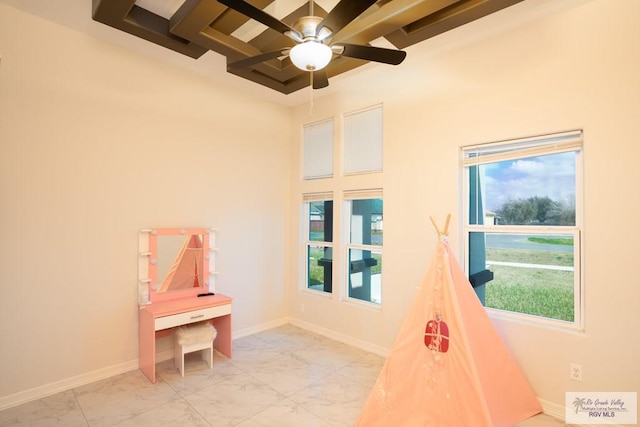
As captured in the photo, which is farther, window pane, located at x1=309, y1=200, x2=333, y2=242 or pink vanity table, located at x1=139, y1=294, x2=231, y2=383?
window pane, located at x1=309, y1=200, x2=333, y2=242

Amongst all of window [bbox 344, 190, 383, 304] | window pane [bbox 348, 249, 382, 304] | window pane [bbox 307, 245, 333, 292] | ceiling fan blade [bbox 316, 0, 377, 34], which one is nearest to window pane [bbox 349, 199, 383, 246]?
window [bbox 344, 190, 383, 304]

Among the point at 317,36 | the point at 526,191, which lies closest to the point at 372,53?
the point at 317,36

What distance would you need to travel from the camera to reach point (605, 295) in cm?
226

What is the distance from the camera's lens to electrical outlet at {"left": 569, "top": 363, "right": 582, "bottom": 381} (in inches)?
91.9

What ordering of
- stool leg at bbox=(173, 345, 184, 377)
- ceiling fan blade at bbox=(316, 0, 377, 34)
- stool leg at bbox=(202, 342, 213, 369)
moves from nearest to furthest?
ceiling fan blade at bbox=(316, 0, 377, 34)
stool leg at bbox=(173, 345, 184, 377)
stool leg at bbox=(202, 342, 213, 369)

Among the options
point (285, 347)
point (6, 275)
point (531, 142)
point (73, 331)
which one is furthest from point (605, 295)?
point (6, 275)

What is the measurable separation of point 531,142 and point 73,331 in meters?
4.22

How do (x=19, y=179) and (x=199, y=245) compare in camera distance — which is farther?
(x=199, y=245)

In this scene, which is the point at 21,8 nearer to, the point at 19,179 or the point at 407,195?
the point at 19,179

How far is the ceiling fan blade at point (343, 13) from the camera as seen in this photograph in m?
1.48

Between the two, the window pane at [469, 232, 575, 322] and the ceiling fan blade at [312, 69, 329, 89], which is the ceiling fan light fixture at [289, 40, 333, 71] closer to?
the ceiling fan blade at [312, 69, 329, 89]

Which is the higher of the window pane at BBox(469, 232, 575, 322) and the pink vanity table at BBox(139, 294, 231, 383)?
the window pane at BBox(469, 232, 575, 322)

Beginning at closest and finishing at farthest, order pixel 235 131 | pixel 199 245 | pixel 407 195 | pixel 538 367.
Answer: pixel 538 367
pixel 407 195
pixel 199 245
pixel 235 131

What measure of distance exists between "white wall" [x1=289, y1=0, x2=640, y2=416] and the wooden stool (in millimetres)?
1729
